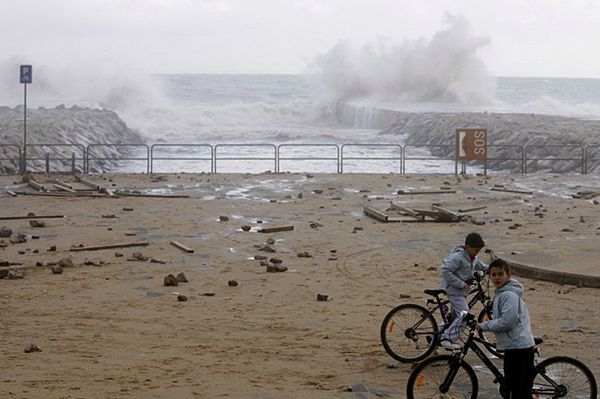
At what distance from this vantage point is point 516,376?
7.62 m

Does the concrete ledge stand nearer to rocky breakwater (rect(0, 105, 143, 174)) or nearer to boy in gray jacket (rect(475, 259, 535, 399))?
boy in gray jacket (rect(475, 259, 535, 399))

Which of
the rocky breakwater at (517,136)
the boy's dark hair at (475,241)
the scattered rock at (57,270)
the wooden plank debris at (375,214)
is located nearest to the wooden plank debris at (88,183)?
the wooden plank debris at (375,214)

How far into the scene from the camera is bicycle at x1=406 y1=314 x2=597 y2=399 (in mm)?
7867

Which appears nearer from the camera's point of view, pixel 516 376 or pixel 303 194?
pixel 516 376

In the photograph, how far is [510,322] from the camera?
7.52 metres

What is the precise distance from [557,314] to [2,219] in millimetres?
12728

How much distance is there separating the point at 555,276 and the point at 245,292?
14.0 ft

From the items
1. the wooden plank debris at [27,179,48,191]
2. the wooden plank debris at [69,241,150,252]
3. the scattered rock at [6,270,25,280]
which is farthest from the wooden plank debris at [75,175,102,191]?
the scattered rock at [6,270,25,280]

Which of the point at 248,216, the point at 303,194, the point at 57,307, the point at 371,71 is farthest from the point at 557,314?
the point at 371,71

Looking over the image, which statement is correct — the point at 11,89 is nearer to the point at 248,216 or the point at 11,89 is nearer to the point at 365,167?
the point at 365,167

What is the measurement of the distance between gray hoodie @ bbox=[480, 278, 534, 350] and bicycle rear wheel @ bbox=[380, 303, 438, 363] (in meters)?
2.27

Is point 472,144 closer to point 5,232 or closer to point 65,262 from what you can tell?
point 5,232

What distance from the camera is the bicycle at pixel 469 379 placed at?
310 inches

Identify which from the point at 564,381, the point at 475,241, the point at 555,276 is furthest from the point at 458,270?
the point at 555,276
